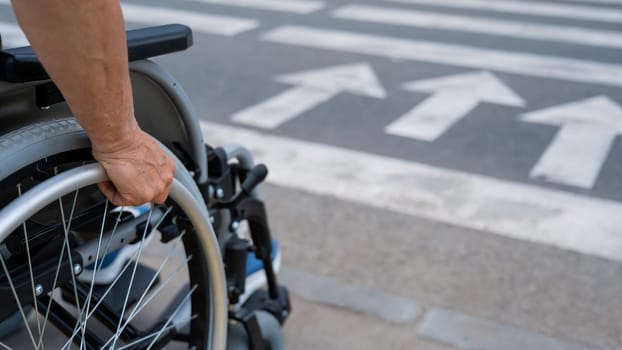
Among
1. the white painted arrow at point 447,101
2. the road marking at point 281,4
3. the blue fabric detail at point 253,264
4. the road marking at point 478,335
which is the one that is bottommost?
the road marking at point 281,4

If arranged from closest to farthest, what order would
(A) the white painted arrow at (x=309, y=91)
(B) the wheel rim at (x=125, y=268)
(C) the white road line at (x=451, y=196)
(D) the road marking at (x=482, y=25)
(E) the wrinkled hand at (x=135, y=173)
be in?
(B) the wheel rim at (x=125, y=268), (E) the wrinkled hand at (x=135, y=173), (C) the white road line at (x=451, y=196), (A) the white painted arrow at (x=309, y=91), (D) the road marking at (x=482, y=25)

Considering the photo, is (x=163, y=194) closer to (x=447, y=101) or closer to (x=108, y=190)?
(x=108, y=190)

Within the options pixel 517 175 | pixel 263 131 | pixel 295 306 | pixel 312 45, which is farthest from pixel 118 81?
pixel 312 45

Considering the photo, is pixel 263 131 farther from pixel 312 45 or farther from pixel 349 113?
pixel 312 45

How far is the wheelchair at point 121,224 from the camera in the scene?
6.01 feet

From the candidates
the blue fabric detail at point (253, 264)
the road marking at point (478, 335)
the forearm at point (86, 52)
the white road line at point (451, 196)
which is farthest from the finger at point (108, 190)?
the white road line at point (451, 196)

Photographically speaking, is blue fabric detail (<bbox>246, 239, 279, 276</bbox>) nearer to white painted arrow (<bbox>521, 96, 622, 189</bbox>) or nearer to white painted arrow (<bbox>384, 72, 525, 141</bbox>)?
white painted arrow (<bbox>521, 96, 622, 189</bbox>)

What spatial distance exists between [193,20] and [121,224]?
22.6ft

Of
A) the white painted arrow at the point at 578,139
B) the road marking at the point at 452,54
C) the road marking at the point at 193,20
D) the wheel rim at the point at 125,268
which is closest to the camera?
the wheel rim at the point at 125,268

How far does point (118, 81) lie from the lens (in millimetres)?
1723

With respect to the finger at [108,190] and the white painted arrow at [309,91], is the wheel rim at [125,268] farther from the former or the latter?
the white painted arrow at [309,91]

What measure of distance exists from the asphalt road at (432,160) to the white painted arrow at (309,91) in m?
0.02

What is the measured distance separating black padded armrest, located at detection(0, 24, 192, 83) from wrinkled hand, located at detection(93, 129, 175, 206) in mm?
207

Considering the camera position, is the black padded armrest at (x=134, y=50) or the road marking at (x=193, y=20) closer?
the black padded armrest at (x=134, y=50)
